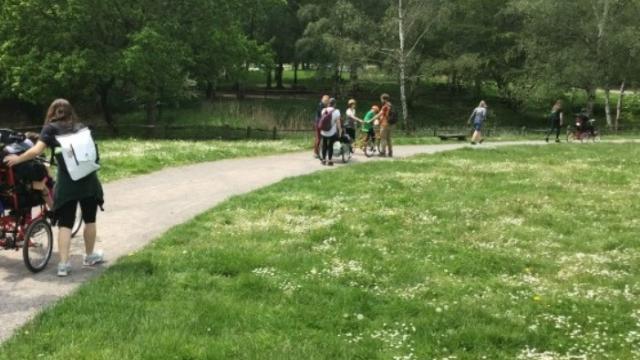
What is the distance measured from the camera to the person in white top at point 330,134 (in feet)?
65.3

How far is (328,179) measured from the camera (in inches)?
666

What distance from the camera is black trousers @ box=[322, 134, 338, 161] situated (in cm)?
2064

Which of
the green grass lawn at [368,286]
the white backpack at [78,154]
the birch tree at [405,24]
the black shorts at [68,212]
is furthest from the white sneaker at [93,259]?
the birch tree at [405,24]

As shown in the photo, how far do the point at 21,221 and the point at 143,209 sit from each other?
4.37 meters

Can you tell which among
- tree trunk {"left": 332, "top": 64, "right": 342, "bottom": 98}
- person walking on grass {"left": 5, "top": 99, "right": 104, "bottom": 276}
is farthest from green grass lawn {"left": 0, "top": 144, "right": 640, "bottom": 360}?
tree trunk {"left": 332, "top": 64, "right": 342, "bottom": 98}

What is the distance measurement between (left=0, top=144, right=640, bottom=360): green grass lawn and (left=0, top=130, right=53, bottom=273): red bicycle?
98 centimetres

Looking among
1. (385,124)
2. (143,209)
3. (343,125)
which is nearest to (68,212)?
(143,209)

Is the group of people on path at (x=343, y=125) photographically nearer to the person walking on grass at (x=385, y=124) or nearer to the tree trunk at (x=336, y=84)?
the person walking on grass at (x=385, y=124)

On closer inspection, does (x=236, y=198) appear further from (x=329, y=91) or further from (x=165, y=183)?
(x=329, y=91)

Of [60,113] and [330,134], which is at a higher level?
[60,113]

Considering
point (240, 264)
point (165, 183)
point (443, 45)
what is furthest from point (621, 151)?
point (443, 45)

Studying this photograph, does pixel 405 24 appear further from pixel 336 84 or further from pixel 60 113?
pixel 60 113

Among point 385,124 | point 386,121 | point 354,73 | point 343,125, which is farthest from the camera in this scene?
point 354,73

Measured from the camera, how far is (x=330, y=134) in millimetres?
20297
